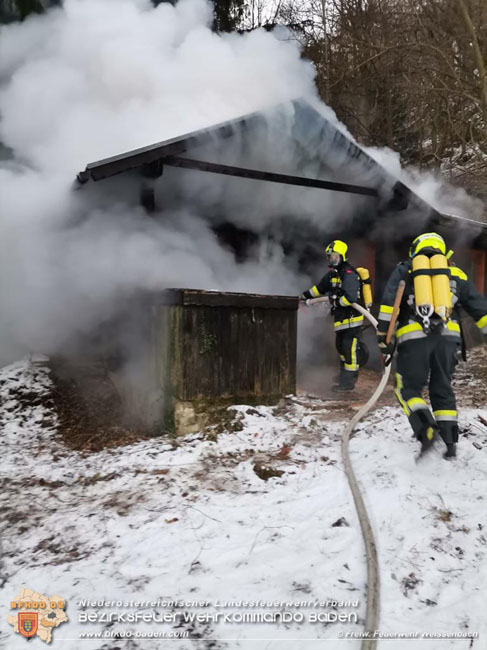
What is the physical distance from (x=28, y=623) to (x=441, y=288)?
3.27 m

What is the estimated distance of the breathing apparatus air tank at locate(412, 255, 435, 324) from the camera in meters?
3.28

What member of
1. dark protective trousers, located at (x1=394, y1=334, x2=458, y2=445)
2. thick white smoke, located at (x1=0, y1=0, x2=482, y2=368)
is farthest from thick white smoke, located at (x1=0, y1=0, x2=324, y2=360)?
dark protective trousers, located at (x1=394, y1=334, x2=458, y2=445)

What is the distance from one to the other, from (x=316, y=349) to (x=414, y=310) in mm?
4666

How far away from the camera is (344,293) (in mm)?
5828

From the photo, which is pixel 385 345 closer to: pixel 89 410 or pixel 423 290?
pixel 423 290

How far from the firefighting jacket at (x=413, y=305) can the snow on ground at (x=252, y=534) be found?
3.22 ft

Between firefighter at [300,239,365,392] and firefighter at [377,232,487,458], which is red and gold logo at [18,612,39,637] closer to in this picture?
firefighter at [377,232,487,458]

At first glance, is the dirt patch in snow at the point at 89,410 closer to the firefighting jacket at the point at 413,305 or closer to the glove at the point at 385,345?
the glove at the point at 385,345

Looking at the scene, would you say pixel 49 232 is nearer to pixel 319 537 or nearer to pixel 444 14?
pixel 319 537

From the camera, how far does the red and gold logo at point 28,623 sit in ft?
6.54

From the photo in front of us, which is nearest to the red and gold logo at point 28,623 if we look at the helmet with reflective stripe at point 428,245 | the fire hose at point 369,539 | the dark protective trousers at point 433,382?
the fire hose at point 369,539

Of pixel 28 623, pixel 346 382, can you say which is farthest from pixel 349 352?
pixel 28 623

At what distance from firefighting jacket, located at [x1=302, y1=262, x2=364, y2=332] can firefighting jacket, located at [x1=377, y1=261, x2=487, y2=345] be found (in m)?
2.17

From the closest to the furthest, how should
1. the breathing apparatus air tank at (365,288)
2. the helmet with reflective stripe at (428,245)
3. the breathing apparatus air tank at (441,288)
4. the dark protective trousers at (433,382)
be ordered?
the breathing apparatus air tank at (441,288)
the dark protective trousers at (433,382)
the helmet with reflective stripe at (428,245)
the breathing apparatus air tank at (365,288)
